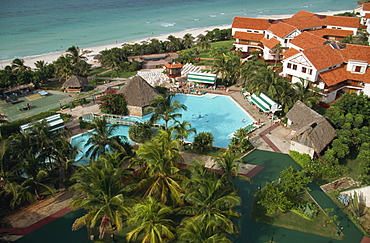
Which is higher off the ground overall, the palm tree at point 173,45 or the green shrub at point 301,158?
the palm tree at point 173,45

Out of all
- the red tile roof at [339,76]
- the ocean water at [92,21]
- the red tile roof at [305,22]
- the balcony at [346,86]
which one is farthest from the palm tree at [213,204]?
the ocean water at [92,21]

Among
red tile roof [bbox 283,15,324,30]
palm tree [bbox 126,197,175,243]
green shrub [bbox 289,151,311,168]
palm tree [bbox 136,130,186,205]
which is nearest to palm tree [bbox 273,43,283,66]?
red tile roof [bbox 283,15,324,30]

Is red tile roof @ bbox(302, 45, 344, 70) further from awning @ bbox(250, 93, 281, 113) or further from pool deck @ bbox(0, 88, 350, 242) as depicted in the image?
pool deck @ bbox(0, 88, 350, 242)

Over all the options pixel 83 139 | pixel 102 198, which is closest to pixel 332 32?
pixel 83 139

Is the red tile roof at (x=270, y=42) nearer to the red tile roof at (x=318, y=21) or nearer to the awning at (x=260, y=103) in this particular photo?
the red tile roof at (x=318, y=21)

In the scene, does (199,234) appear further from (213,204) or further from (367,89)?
(367,89)
